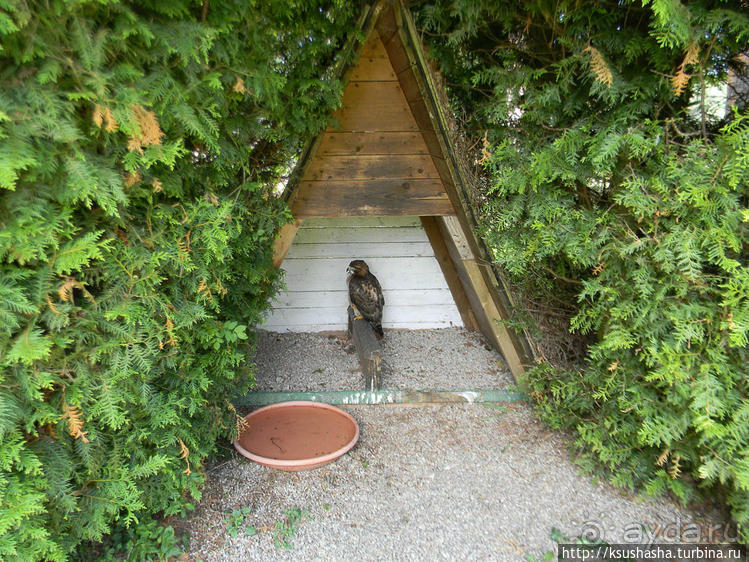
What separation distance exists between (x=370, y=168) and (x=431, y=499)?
188cm

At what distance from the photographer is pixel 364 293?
3652 millimetres

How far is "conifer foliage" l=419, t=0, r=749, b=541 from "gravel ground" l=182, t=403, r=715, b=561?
0.26 meters

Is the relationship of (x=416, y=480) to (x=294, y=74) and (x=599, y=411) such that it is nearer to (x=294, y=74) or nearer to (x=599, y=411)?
(x=599, y=411)

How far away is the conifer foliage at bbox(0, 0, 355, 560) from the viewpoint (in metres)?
1.13

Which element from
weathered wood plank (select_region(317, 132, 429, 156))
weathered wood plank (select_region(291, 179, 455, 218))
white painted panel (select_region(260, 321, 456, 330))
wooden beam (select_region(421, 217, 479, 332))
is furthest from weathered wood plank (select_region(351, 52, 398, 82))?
white painted panel (select_region(260, 321, 456, 330))

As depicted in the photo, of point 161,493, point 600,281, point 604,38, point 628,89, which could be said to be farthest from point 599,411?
point 161,493

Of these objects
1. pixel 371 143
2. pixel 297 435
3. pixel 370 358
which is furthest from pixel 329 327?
pixel 371 143

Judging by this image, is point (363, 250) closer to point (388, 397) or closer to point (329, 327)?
point (329, 327)

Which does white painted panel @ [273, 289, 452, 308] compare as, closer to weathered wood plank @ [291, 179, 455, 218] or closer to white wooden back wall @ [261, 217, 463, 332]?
white wooden back wall @ [261, 217, 463, 332]

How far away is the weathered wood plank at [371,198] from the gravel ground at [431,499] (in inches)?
53.2

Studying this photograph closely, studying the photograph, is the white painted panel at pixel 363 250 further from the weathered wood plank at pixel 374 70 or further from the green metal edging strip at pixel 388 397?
the weathered wood plank at pixel 374 70

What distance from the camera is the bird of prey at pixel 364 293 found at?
3.66m

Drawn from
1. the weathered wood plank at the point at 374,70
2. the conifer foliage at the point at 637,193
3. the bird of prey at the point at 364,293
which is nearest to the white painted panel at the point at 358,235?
the bird of prey at the point at 364,293

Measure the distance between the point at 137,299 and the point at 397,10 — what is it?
181 cm
